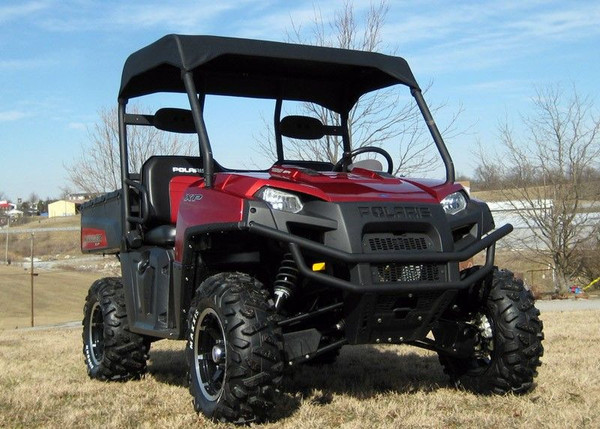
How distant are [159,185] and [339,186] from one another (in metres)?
2.06

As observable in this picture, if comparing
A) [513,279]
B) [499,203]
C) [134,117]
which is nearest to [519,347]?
[513,279]

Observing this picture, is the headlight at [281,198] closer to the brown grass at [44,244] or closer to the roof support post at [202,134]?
the roof support post at [202,134]

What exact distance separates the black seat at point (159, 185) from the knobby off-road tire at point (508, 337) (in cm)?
247

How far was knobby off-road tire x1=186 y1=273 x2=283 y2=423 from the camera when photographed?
4.55 m

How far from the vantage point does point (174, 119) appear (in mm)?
6469

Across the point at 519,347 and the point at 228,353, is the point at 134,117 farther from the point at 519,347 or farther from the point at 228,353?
the point at 519,347

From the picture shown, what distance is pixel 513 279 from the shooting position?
216 inches

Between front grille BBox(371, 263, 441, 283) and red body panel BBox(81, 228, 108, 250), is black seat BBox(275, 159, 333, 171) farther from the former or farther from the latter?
front grille BBox(371, 263, 441, 283)

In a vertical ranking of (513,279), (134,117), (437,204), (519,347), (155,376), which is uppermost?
(134,117)

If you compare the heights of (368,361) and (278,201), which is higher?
(278,201)

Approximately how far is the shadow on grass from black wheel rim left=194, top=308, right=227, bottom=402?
38 centimetres

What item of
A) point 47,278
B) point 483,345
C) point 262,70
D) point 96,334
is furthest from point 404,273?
point 47,278

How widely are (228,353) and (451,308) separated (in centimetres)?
162

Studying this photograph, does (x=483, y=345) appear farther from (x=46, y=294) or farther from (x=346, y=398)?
(x=46, y=294)
